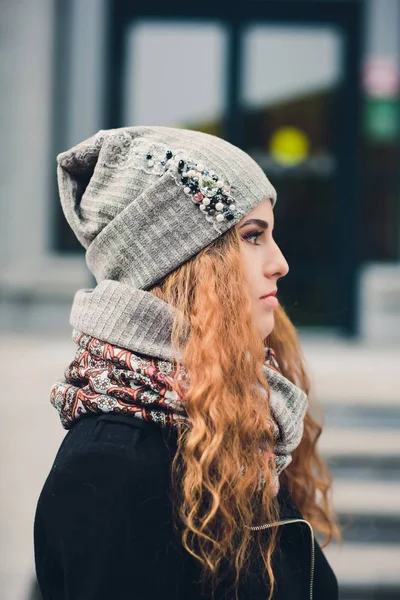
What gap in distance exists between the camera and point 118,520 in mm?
1286

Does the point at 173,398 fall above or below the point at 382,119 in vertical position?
above

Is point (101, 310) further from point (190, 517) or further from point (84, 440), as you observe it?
point (190, 517)

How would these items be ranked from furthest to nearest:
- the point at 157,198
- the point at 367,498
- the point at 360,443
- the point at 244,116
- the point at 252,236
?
the point at 244,116, the point at 360,443, the point at 367,498, the point at 252,236, the point at 157,198

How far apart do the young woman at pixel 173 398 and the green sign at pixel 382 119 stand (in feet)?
16.4

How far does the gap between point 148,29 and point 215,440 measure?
5476mm

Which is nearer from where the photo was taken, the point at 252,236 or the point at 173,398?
the point at 173,398

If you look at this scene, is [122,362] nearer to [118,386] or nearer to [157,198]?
[118,386]

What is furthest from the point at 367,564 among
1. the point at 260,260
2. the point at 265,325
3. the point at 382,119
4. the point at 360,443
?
the point at 382,119

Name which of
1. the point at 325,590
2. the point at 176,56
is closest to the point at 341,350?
the point at 176,56

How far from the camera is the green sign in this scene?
619 centimetres

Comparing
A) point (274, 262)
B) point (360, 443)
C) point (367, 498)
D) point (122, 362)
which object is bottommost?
point (367, 498)

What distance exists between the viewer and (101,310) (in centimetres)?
143

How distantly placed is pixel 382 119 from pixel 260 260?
511 centimetres

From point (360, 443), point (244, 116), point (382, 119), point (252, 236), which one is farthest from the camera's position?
point (244, 116)
